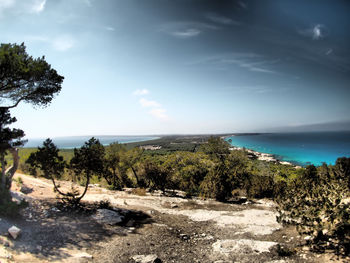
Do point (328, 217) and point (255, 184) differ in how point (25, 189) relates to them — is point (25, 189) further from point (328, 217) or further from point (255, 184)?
point (255, 184)

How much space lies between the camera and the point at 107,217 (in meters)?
10.4

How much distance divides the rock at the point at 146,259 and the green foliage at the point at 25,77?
440 inches

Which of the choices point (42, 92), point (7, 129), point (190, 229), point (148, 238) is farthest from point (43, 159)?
point (190, 229)

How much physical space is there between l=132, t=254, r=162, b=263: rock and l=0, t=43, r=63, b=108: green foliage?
1116cm

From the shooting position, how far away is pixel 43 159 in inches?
436

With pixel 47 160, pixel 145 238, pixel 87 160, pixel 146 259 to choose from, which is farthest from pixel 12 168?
pixel 146 259

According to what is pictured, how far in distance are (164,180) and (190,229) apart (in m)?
15.0

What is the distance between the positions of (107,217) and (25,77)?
9.84m

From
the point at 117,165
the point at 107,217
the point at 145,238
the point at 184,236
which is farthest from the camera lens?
the point at 117,165

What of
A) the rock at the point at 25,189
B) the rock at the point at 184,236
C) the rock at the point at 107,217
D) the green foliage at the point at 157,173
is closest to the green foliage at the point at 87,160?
the rock at the point at 107,217

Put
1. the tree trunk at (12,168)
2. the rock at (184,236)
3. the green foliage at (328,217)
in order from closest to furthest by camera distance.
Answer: the green foliage at (328,217), the rock at (184,236), the tree trunk at (12,168)

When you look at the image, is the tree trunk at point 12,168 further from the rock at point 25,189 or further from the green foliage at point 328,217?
the green foliage at point 328,217

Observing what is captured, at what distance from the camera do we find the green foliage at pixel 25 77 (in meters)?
9.10

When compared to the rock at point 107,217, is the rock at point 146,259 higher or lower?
higher
